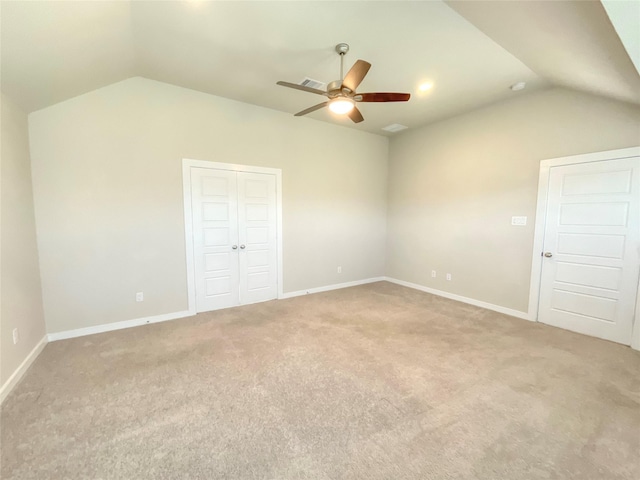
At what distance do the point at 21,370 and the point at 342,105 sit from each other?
3.93m

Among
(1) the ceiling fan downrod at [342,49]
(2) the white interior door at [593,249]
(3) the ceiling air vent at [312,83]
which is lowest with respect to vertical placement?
(2) the white interior door at [593,249]

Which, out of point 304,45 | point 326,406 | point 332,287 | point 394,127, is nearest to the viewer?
point 326,406

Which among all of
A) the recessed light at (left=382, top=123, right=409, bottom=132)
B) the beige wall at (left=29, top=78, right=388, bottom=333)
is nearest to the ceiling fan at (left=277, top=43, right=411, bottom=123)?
the beige wall at (left=29, top=78, right=388, bottom=333)

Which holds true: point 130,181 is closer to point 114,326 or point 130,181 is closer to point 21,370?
point 114,326

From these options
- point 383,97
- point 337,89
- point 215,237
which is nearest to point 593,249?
point 383,97

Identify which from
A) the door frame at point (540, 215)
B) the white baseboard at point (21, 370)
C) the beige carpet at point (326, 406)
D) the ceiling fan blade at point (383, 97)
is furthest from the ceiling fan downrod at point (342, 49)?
the white baseboard at point (21, 370)

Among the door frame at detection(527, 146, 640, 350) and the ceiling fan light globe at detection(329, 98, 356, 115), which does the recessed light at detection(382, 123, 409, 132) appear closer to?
the door frame at detection(527, 146, 640, 350)

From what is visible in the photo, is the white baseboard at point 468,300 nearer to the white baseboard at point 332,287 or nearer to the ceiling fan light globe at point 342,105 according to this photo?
the white baseboard at point 332,287

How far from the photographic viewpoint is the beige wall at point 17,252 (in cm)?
225

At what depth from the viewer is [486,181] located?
4.21 meters

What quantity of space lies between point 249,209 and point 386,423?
3.39 metres

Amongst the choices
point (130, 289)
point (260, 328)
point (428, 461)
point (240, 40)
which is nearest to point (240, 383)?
point (260, 328)

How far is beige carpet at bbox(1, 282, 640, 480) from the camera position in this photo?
154 cm

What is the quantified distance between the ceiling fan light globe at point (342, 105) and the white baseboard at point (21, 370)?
376 cm
